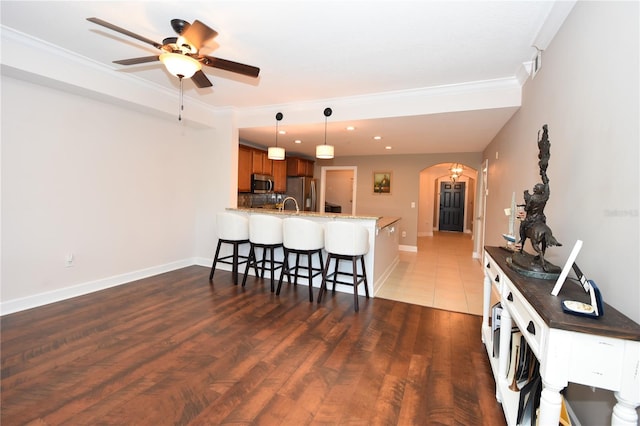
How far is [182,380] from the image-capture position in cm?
194

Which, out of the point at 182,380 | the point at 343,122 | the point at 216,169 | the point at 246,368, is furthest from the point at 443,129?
the point at 182,380

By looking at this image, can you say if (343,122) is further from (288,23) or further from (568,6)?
(568,6)

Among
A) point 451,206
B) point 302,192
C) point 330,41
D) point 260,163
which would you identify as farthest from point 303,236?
point 451,206

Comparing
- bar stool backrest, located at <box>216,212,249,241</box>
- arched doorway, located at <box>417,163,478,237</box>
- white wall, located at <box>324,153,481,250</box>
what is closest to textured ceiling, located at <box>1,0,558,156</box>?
bar stool backrest, located at <box>216,212,249,241</box>

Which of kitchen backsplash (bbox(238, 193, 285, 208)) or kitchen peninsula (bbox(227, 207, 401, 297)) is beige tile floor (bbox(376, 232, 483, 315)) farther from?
kitchen backsplash (bbox(238, 193, 285, 208))

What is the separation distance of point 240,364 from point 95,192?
2943mm

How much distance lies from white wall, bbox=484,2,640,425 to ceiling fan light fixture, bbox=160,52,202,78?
2.57 meters

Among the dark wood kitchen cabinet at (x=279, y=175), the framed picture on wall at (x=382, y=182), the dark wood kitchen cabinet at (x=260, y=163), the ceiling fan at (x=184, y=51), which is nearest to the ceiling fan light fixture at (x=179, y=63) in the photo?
the ceiling fan at (x=184, y=51)

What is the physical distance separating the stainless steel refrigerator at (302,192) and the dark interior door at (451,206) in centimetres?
622

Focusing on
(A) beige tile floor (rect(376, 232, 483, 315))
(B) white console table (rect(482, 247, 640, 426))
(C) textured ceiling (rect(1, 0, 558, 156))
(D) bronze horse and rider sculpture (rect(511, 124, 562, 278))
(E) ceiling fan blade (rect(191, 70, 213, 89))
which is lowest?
(A) beige tile floor (rect(376, 232, 483, 315))

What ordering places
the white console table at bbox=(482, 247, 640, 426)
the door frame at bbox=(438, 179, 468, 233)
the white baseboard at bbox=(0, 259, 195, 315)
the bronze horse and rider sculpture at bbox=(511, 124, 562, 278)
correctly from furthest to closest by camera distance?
1. the door frame at bbox=(438, 179, 468, 233)
2. the white baseboard at bbox=(0, 259, 195, 315)
3. the bronze horse and rider sculpture at bbox=(511, 124, 562, 278)
4. the white console table at bbox=(482, 247, 640, 426)

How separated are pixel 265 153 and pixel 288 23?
4.14 meters

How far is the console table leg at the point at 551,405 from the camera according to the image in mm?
1089

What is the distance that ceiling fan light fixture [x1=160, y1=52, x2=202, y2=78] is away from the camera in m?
2.15
